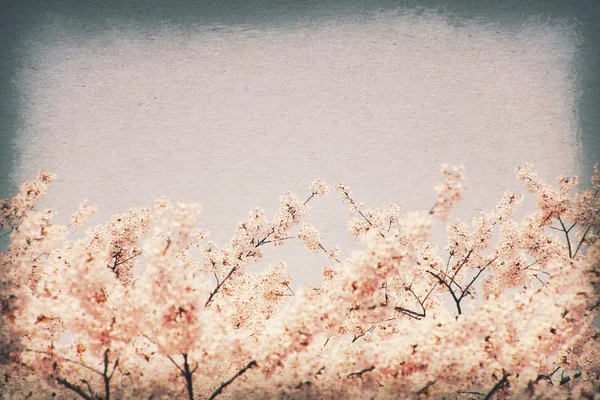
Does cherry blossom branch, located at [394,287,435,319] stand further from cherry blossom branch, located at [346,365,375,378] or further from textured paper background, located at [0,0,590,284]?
textured paper background, located at [0,0,590,284]

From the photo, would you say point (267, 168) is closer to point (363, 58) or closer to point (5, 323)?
point (363, 58)

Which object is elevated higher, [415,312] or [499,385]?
[415,312]

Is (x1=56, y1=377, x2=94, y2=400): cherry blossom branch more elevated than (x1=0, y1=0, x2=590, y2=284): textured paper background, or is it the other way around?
(x1=0, y1=0, x2=590, y2=284): textured paper background

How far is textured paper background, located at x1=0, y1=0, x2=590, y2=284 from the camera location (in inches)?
97.2

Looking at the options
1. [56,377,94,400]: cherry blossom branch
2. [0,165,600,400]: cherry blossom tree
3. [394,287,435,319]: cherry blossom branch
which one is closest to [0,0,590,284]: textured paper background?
[394,287,435,319]: cherry blossom branch

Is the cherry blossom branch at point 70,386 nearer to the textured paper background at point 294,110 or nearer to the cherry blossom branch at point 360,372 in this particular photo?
the cherry blossom branch at point 360,372

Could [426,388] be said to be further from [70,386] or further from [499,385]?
[70,386]

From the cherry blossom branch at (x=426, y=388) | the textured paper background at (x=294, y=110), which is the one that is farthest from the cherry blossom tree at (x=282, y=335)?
the textured paper background at (x=294, y=110)

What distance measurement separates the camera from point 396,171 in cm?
248

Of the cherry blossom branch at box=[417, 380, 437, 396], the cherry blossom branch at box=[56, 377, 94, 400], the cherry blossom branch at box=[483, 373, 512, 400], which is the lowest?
the cherry blossom branch at box=[56, 377, 94, 400]

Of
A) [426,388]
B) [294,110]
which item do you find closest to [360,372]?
[426,388]

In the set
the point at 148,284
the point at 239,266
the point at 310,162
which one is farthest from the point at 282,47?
the point at 148,284

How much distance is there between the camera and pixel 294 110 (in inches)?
102

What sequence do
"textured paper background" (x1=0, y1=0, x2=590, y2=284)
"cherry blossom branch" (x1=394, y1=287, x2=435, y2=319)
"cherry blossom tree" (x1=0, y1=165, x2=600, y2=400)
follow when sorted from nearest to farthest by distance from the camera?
"cherry blossom tree" (x1=0, y1=165, x2=600, y2=400) → "cherry blossom branch" (x1=394, y1=287, x2=435, y2=319) → "textured paper background" (x1=0, y1=0, x2=590, y2=284)
